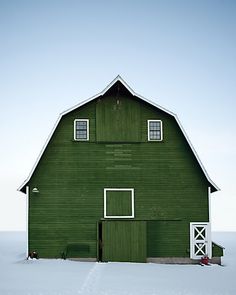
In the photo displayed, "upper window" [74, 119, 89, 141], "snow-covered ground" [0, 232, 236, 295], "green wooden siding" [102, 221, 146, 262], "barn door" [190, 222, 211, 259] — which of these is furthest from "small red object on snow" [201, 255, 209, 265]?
"upper window" [74, 119, 89, 141]

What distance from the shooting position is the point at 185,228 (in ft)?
88.6

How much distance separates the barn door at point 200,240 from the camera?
88.1 feet

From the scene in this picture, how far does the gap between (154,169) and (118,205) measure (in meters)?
2.74

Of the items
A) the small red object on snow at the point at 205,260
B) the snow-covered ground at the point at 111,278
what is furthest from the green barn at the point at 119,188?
the snow-covered ground at the point at 111,278

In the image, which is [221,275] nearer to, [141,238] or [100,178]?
[141,238]

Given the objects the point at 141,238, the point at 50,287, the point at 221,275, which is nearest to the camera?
the point at 50,287

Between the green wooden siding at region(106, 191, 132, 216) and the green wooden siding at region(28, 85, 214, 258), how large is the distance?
0.49 feet

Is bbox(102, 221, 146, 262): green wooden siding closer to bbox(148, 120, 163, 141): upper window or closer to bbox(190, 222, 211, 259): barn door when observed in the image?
bbox(190, 222, 211, 259): barn door

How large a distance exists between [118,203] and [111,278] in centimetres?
→ 685

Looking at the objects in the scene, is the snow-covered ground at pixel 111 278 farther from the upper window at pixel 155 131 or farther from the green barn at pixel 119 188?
the upper window at pixel 155 131

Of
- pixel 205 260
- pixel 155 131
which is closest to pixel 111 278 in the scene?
pixel 205 260

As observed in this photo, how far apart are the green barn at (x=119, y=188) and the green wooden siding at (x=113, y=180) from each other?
5cm

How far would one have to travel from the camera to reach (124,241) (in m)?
26.7

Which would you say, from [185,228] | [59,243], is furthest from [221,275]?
[59,243]
